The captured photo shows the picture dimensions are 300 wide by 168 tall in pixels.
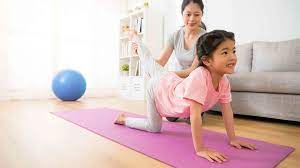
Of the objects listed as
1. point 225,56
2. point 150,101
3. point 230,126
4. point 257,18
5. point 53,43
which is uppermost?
point 257,18

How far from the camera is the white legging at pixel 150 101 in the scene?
1548mm

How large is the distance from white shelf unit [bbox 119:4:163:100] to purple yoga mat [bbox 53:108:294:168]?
2.09 metres

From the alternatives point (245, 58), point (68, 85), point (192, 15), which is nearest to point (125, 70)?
point (68, 85)

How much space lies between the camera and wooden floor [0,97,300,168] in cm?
108

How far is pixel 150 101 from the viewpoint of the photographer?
1.54 metres

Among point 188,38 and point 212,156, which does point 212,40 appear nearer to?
point 212,156

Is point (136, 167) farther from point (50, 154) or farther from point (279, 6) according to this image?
point (279, 6)

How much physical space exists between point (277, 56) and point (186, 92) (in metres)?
1.92

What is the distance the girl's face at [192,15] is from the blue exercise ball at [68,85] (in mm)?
2026

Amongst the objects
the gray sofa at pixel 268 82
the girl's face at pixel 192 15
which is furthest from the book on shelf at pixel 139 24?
the girl's face at pixel 192 15

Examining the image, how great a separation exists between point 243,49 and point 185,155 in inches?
85.6

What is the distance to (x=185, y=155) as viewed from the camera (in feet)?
3.84

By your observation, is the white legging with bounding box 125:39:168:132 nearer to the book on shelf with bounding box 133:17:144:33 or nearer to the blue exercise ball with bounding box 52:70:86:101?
the blue exercise ball with bounding box 52:70:86:101

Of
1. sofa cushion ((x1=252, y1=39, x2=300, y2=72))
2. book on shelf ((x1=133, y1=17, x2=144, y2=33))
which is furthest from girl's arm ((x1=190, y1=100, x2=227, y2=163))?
book on shelf ((x1=133, y1=17, x2=144, y2=33))
